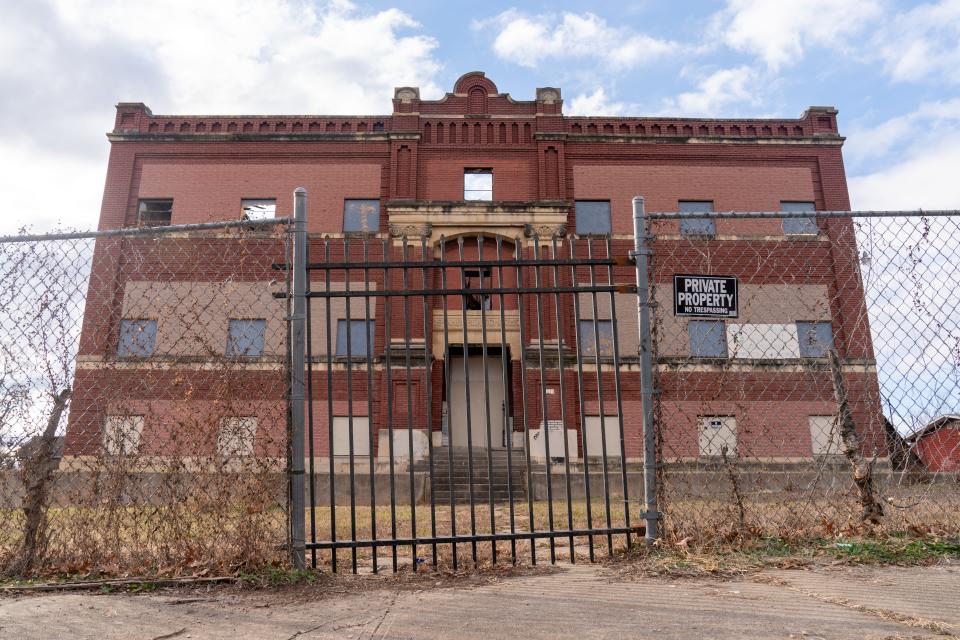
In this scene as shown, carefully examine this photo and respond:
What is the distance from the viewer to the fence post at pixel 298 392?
4.30 metres

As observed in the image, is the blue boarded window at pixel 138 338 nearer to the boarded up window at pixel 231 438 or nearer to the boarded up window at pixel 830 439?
the boarded up window at pixel 231 438

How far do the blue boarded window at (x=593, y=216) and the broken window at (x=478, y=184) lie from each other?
10.4ft

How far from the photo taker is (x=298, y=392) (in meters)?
4.45

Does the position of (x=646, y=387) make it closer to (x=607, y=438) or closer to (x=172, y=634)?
(x=172, y=634)

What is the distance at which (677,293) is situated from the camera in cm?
481

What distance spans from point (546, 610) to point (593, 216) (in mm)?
18480

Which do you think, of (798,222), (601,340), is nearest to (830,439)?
(601,340)

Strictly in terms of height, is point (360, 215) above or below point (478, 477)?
above

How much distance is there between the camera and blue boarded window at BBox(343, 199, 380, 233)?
20688 mm

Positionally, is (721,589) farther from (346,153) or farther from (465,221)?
(346,153)

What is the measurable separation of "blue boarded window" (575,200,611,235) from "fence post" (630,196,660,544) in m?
15.9

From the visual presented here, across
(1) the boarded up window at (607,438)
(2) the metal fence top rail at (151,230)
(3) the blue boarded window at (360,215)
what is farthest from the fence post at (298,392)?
(3) the blue boarded window at (360,215)

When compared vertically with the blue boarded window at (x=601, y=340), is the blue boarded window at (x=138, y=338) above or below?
below

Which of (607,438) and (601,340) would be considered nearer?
(607,438)
